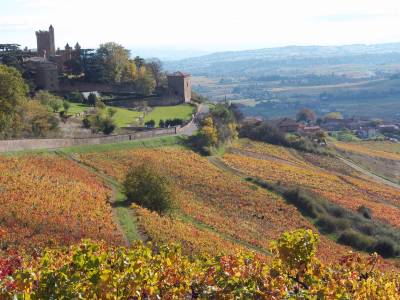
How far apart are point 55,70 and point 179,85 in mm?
18057

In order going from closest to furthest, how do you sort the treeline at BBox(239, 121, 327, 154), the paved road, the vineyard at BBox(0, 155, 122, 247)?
the vineyard at BBox(0, 155, 122, 247)
the paved road
the treeline at BBox(239, 121, 327, 154)

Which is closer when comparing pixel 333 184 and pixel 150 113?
pixel 333 184

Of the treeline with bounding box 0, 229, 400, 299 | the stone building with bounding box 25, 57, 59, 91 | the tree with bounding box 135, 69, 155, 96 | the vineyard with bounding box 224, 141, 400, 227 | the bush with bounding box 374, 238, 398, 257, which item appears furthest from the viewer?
the tree with bounding box 135, 69, 155, 96

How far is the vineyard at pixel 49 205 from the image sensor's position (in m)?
25.7

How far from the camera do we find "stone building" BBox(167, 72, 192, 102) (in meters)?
83.0

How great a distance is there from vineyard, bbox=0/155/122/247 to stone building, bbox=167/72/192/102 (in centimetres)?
4426

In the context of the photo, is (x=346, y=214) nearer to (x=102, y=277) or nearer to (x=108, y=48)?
(x=102, y=277)

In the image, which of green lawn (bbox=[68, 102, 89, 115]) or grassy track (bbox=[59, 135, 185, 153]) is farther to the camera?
green lawn (bbox=[68, 102, 89, 115])

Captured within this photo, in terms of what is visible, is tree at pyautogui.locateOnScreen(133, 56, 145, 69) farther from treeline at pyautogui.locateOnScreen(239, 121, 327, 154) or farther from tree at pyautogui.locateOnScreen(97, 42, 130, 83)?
treeline at pyautogui.locateOnScreen(239, 121, 327, 154)

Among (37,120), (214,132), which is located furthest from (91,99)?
(37,120)

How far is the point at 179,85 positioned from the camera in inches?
3297

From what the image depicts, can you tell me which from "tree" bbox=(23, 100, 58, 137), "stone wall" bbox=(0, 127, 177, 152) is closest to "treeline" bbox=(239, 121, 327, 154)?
"stone wall" bbox=(0, 127, 177, 152)

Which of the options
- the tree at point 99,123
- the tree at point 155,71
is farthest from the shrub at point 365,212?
the tree at point 155,71

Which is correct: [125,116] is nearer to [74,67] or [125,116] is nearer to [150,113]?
[150,113]
